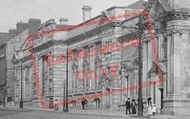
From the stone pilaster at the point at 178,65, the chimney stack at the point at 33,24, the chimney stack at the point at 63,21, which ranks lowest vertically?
the stone pilaster at the point at 178,65

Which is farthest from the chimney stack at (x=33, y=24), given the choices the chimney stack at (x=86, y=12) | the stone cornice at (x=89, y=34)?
the stone cornice at (x=89, y=34)

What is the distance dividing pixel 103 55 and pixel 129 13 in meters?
6.54

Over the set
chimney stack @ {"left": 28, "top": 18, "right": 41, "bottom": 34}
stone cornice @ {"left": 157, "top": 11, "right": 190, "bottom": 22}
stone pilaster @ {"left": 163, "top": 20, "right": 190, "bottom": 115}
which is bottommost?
stone pilaster @ {"left": 163, "top": 20, "right": 190, "bottom": 115}

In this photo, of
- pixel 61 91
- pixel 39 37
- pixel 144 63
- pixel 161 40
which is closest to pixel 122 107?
pixel 144 63

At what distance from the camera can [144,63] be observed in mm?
56750

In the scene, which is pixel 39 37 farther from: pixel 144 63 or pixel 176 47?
pixel 176 47

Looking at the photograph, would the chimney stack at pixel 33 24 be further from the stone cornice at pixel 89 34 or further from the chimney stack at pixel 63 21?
the stone cornice at pixel 89 34

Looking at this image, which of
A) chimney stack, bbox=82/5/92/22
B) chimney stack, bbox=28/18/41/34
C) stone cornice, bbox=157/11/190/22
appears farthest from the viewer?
chimney stack, bbox=28/18/41/34

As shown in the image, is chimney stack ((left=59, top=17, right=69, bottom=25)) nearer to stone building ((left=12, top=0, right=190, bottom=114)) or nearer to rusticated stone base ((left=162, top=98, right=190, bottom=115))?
stone building ((left=12, top=0, right=190, bottom=114))

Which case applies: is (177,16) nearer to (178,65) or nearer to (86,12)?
(178,65)

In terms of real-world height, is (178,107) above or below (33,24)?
below

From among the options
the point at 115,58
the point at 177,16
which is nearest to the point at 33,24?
the point at 115,58
